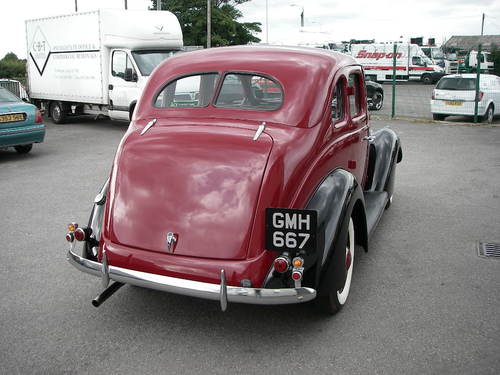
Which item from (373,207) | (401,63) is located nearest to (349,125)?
(373,207)

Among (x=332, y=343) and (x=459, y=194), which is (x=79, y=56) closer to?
(x=459, y=194)

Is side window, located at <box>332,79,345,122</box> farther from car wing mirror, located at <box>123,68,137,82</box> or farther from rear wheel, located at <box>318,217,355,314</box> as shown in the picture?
car wing mirror, located at <box>123,68,137,82</box>

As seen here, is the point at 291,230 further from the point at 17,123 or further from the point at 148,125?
the point at 17,123

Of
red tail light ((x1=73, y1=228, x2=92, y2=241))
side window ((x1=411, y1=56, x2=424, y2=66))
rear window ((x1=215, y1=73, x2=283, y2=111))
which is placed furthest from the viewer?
side window ((x1=411, y1=56, x2=424, y2=66))

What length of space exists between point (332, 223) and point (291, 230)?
1.55 ft

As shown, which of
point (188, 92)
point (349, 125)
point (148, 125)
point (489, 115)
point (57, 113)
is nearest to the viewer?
point (148, 125)

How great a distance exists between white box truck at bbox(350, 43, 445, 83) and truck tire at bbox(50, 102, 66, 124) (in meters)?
22.2

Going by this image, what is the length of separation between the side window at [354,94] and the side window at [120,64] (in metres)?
9.54

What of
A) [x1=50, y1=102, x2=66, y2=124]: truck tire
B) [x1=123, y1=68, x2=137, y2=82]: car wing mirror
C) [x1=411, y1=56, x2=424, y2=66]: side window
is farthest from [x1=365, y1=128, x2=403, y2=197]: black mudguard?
[x1=411, y1=56, x2=424, y2=66]: side window

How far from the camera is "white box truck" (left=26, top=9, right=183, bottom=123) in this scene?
560 inches

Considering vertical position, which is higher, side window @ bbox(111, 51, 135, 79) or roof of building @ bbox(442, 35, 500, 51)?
roof of building @ bbox(442, 35, 500, 51)

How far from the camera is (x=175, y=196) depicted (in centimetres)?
377

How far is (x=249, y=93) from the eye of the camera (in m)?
4.59

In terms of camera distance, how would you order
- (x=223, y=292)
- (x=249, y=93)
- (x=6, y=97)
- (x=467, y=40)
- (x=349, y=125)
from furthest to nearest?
(x=467, y=40) → (x=6, y=97) → (x=349, y=125) → (x=249, y=93) → (x=223, y=292)
